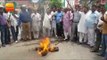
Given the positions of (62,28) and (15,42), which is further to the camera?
(62,28)

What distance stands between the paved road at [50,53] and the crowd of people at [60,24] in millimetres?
492

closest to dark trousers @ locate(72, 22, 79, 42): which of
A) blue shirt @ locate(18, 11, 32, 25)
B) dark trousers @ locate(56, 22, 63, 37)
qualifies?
dark trousers @ locate(56, 22, 63, 37)

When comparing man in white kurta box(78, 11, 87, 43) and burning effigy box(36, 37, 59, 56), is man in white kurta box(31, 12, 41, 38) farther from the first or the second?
burning effigy box(36, 37, 59, 56)

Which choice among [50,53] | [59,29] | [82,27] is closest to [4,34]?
[50,53]

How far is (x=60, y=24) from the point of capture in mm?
19625

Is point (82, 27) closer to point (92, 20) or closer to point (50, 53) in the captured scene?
point (92, 20)

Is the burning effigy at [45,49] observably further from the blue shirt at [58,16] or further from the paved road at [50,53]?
the blue shirt at [58,16]

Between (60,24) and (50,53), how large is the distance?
6.00 meters

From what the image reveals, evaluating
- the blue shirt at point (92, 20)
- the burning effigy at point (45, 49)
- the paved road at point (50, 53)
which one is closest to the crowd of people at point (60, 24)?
the blue shirt at point (92, 20)

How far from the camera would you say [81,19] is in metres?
16.6

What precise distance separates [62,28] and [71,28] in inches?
72.4

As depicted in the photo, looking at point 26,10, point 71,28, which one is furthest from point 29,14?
point 71,28

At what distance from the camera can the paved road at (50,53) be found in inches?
497

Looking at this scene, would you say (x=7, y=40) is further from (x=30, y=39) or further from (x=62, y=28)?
(x=62, y=28)
